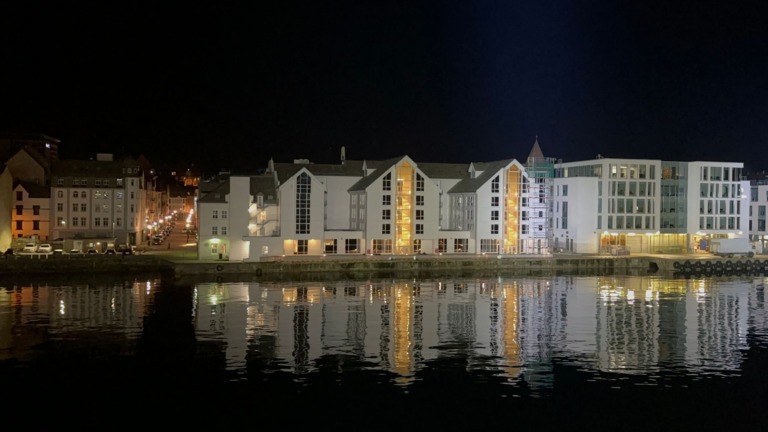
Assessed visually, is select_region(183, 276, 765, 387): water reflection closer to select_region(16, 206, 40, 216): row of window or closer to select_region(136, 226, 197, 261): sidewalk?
select_region(136, 226, 197, 261): sidewalk

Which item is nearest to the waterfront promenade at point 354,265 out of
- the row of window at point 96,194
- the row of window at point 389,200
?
the row of window at point 389,200

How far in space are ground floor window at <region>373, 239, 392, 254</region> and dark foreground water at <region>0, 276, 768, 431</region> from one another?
19563 millimetres

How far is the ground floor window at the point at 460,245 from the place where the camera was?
72188mm

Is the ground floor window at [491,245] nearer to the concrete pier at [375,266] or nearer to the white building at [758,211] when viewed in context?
the concrete pier at [375,266]

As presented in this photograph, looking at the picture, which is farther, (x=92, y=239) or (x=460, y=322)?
(x=92, y=239)

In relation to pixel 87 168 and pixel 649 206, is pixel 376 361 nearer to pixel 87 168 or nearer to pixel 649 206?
pixel 87 168

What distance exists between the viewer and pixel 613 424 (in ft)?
75.0

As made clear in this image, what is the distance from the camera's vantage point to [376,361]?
29.9m

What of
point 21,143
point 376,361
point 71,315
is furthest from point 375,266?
point 21,143

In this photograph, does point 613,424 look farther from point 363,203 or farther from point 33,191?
point 33,191

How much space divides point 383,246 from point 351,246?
3062 millimetres

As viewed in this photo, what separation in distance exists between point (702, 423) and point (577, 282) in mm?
38213

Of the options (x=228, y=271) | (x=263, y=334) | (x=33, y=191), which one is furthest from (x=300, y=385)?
(x=33, y=191)

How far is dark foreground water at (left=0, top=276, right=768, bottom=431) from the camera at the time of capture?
23.5 meters
